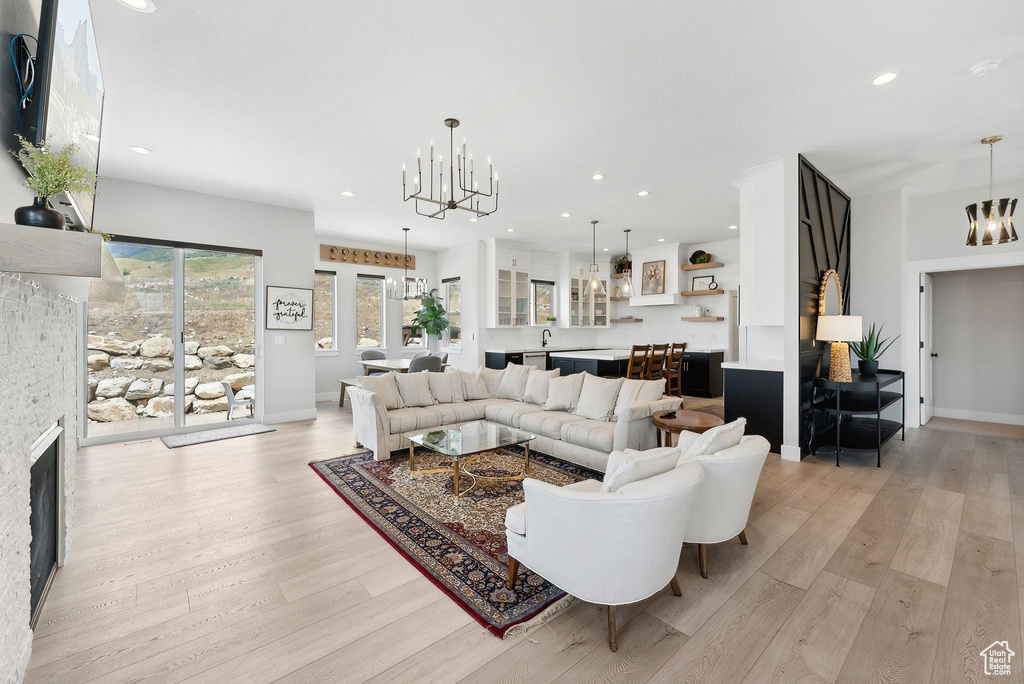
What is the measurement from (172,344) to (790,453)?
22.5 feet

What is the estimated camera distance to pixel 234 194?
540 cm

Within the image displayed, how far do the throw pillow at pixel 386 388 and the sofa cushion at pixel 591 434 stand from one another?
176 cm

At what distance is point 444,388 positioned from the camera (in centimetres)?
502

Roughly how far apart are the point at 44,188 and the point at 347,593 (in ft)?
6.57

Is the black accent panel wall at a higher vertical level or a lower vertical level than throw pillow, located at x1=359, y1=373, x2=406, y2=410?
higher

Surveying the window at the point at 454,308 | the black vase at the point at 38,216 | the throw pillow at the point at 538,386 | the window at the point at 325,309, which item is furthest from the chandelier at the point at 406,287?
the black vase at the point at 38,216

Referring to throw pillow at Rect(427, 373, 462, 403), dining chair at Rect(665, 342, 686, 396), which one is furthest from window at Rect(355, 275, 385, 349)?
dining chair at Rect(665, 342, 686, 396)

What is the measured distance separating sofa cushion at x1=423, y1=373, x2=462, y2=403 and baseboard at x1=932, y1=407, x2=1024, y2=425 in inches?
264

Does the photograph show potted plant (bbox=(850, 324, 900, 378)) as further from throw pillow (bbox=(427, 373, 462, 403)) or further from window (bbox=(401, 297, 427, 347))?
window (bbox=(401, 297, 427, 347))

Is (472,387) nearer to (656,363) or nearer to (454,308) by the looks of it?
(656,363)

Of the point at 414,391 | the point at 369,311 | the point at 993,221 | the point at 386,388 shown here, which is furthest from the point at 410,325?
the point at 993,221

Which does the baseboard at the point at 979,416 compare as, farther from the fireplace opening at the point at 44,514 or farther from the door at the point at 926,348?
the fireplace opening at the point at 44,514

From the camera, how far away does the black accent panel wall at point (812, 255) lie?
431 cm

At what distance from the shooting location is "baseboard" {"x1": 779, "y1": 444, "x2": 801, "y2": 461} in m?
4.26
